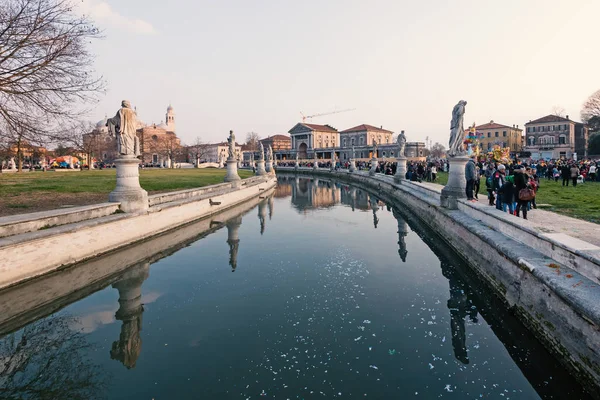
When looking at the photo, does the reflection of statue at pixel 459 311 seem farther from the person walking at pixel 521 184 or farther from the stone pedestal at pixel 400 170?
the stone pedestal at pixel 400 170

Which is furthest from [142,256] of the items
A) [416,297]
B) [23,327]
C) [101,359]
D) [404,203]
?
[404,203]

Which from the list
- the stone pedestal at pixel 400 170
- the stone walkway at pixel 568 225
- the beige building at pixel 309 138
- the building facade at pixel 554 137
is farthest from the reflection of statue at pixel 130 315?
the beige building at pixel 309 138

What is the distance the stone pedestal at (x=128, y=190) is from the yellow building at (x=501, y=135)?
9275 centimetres

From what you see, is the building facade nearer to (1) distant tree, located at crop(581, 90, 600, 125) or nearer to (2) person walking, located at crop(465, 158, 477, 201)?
(1) distant tree, located at crop(581, 90, 600, 125)

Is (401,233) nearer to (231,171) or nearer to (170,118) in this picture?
(231,171)

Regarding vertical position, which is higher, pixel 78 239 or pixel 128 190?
pixel 128 190

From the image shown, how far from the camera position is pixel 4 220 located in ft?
23.5

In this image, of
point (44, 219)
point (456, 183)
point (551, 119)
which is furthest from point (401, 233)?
point (551, 119)

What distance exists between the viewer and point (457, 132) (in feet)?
37.2

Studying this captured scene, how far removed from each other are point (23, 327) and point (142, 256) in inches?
151

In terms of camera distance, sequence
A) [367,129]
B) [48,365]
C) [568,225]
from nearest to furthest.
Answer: [48,365]
[568,225]
[367,129]

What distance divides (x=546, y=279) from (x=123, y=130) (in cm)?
1114

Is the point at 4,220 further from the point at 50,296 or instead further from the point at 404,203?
the point at 404,203

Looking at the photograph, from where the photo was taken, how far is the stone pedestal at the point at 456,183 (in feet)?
36.3
